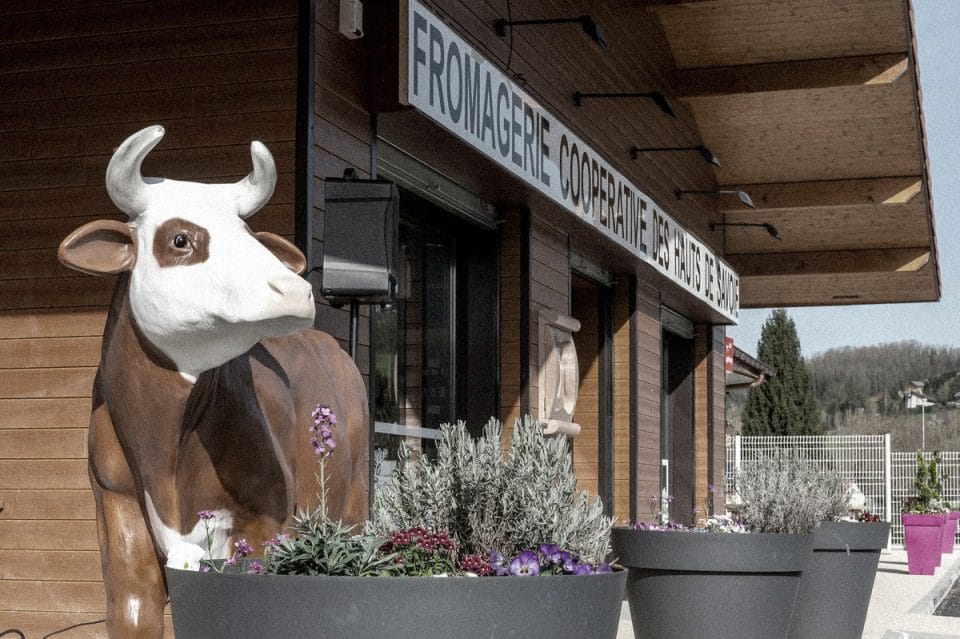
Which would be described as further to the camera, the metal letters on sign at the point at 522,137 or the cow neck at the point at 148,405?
the metal letters on sign at the point at 522,137

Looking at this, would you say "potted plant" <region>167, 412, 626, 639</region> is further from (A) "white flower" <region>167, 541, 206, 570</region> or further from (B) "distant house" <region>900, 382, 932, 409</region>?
(B) "distant house" <region>900, 382, 932, 409</region>

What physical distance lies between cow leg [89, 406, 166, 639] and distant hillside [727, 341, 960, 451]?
53.2 metres

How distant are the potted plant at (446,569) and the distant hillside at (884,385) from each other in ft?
175

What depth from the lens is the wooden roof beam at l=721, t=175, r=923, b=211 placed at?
1354 centimetres

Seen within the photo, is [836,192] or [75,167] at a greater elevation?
[836,192]

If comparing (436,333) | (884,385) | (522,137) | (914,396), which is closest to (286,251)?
(522,137)

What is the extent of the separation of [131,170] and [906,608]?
7801 millimetres

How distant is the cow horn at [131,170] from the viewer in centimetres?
334

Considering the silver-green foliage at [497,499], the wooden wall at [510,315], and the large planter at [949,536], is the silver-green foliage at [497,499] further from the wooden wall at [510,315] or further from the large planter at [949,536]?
the large planter at [949,536]

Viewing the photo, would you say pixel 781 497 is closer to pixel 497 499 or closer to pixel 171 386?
pixel 497 499

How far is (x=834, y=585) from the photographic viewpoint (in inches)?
257

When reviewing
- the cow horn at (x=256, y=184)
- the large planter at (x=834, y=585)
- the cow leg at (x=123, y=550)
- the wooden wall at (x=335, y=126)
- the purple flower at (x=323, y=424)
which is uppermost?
the wooden wall at (x=335, y=126)

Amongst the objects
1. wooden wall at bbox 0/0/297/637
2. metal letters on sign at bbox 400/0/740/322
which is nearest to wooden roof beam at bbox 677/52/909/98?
metal letters on sign at bbox 400/0/740/322

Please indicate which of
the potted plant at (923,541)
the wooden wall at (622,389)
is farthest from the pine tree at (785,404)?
the wooden wall at (622,389)
